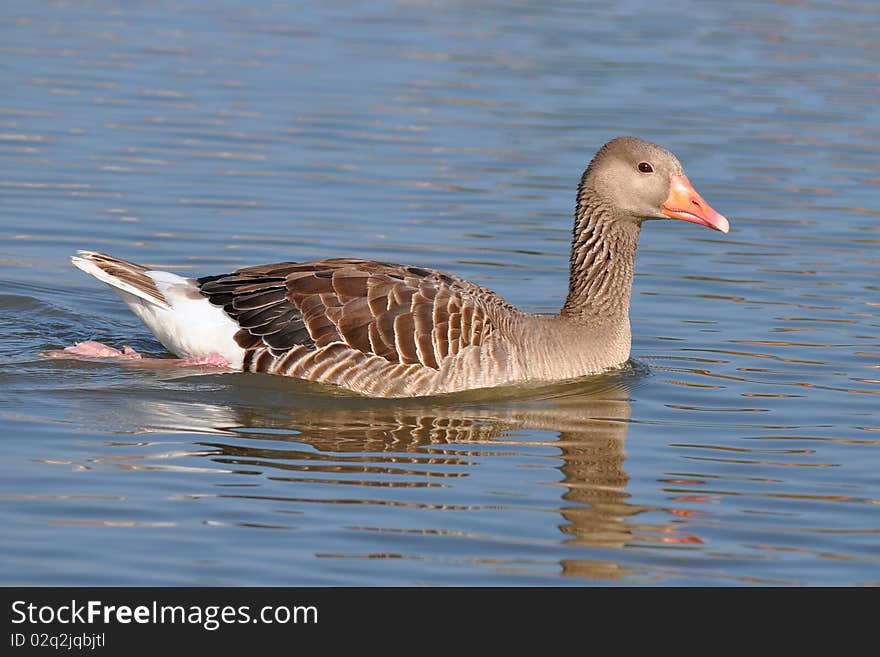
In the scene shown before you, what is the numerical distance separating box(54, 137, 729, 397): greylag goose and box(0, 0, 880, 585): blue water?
0.25 m

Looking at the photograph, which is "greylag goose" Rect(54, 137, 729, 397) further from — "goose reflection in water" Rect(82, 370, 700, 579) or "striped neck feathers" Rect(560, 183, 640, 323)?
"goose reflection in water" Rect(82, 370, 700, 579)

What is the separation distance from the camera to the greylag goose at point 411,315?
483 inches

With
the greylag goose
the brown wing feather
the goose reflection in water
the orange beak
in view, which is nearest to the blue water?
the goose reflection in water

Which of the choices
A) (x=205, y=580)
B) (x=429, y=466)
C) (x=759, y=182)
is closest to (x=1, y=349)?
(x=429, y=466)

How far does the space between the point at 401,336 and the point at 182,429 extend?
6.57ft

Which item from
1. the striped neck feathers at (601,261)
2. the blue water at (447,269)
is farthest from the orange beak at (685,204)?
the blue water at (447,269)

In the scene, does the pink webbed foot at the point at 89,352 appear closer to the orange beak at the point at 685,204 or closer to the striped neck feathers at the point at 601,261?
the striped neck feathers at the point at 601,261

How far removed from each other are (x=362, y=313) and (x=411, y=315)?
385mm

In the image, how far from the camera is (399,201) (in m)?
18.4

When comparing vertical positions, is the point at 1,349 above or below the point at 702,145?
below

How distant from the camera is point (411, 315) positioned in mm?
12273

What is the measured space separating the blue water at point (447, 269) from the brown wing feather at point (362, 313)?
15.3 inches

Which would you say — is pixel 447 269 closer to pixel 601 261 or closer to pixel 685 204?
pixel 601 261

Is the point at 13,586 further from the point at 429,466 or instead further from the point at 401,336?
the point at 401,336
